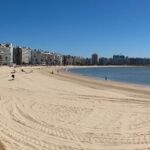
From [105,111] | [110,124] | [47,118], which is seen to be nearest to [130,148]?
[110,124]

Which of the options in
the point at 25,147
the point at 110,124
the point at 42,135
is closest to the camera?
the point at 25,147

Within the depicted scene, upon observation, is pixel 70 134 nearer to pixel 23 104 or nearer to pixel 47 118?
pixel 47 118

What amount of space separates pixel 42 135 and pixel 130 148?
9.50ft

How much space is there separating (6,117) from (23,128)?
6.84 feet

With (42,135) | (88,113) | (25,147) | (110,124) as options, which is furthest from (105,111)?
(25,147)

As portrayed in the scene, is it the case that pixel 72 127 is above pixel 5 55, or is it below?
below

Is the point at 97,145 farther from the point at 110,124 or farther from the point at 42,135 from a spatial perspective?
the point at 110,124

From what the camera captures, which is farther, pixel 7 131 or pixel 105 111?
pixel 105 111

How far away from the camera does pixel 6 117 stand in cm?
1336

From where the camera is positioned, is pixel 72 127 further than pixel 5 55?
No

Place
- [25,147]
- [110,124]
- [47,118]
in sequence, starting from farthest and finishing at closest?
[47,118]
[110,124]
[25,147]

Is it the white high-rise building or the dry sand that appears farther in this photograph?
the white high-rise building

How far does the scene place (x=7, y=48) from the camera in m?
189

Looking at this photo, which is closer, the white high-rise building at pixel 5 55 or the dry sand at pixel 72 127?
the dry sand at pixel 72 127
